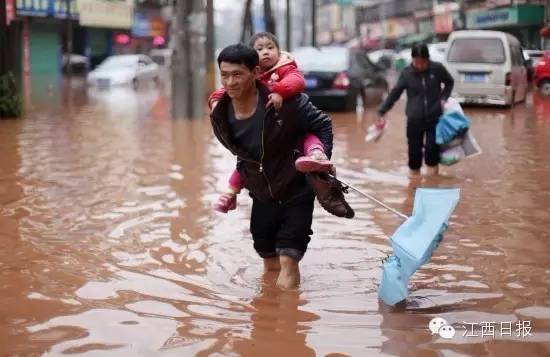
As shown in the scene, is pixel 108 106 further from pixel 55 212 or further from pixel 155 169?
pixel 55 212

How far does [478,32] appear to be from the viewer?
1767cm

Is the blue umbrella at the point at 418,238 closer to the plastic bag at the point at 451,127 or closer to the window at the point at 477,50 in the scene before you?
the plastic bag at the point at 451,127

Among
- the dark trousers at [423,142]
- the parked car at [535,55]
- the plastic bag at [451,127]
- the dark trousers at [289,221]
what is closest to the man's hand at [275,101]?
the dark trousers at [289,221]

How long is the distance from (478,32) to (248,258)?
13.6 metres

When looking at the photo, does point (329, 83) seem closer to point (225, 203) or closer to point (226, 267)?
point (226, 267)

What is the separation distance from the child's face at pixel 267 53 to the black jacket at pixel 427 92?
4259 mm

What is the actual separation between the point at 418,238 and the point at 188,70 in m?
12.2

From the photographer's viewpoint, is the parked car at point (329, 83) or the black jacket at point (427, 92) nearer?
the black jacket at point (427, 92)

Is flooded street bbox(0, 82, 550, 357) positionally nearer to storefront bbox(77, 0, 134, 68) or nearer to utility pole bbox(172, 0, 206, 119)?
utility pole bbox(172, 0, 206, 119)

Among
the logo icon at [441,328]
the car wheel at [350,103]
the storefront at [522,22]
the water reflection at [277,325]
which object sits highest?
the storefront at [522,22]

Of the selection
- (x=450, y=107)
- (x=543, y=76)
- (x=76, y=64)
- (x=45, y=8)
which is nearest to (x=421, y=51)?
(x=450, y=107)

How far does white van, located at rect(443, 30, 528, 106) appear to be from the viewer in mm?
17172


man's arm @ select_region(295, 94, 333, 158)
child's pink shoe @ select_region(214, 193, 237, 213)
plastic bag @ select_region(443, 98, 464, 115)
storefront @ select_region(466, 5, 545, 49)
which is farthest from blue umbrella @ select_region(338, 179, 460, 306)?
storefront @ select_region(466, 5, 545, 49)

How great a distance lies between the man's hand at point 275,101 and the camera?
159 inches
